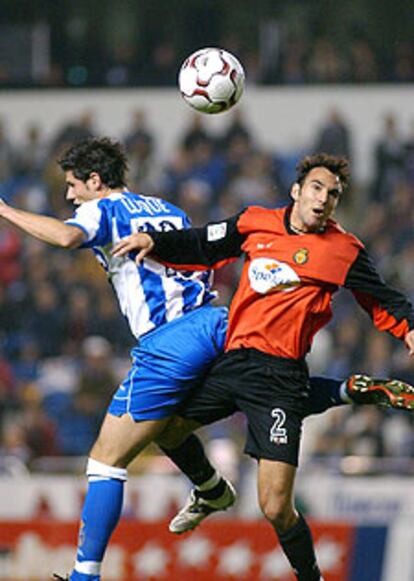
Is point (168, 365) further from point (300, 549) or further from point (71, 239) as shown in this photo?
point (300, 549)

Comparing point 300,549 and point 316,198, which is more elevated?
point 316,198

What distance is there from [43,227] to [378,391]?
68.2 inches

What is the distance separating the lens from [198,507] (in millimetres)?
7320

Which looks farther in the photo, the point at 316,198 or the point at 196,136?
the point at 196,136

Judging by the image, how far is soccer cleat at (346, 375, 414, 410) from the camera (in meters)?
6.78

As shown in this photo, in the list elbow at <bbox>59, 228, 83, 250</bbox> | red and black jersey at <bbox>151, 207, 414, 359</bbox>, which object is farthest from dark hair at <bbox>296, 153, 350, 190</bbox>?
elbow at <bbox>59, 228, 83, 250</bbox>

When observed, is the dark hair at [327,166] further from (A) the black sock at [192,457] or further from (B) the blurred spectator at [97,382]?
(B) the blurred spectator at [97,382]

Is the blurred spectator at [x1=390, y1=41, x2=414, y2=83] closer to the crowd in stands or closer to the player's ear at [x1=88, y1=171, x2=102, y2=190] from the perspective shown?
the crowd in stands

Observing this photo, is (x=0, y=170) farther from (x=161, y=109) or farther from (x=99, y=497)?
(x=99, y=497)

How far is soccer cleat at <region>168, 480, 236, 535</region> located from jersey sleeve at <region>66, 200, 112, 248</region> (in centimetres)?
145

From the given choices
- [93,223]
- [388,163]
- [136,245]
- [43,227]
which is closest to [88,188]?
[93,223]

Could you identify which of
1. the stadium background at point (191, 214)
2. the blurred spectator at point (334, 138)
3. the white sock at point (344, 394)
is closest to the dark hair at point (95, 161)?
the white sock at point (344, 394)

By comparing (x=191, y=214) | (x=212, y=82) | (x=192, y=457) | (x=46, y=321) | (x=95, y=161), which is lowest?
(x=46, y=321)

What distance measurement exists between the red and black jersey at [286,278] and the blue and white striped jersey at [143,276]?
127 mm
